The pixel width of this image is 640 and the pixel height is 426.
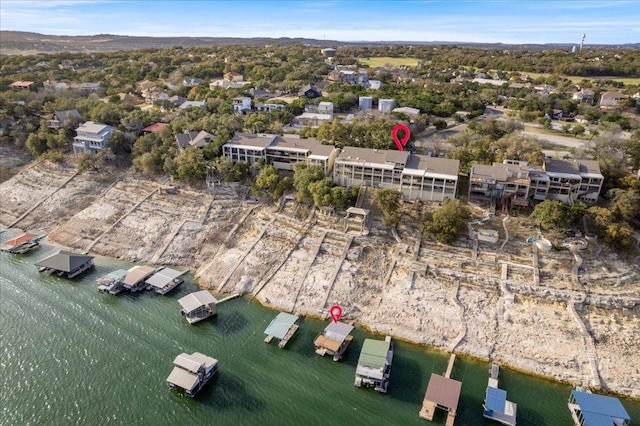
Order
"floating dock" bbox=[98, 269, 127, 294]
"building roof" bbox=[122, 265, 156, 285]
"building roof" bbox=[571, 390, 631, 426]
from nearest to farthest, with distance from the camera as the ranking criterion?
"building roof" bbox=[571, 390, 631, 426]
"floating dock" bbox=[98, 269, 127, 294]
"building roof" bbox=[122, 265, 156, 285]

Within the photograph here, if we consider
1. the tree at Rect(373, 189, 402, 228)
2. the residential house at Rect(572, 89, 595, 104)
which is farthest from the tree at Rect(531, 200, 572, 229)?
the residential house at Rect(572, 89, 595, 104)

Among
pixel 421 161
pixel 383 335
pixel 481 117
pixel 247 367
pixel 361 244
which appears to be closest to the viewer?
pixel 247 367

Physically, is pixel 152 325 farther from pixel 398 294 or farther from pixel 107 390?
pixel 398 294

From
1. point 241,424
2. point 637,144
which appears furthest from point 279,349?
point 637,144

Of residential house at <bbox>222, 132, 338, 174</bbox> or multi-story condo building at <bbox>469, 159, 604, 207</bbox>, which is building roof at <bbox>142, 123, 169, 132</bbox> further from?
multi-story condo building at <bbox>469, 159, 604, 207</bbox>

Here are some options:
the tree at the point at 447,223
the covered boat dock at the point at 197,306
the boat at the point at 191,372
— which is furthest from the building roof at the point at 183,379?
the tree at the point at 447,223
